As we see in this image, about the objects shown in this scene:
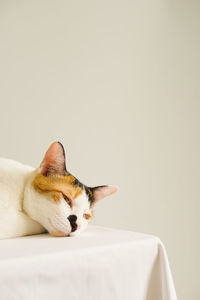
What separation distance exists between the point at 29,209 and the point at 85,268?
0.79 feet

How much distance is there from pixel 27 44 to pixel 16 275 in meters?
1.03

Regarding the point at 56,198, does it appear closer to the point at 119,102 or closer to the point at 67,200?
the point at 67,200

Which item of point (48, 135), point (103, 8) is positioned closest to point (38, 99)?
point (48, 135)

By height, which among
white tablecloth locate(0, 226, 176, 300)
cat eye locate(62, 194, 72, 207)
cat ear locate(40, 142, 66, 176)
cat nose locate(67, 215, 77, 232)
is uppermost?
cat ear locate(40, 142, 66, 176)

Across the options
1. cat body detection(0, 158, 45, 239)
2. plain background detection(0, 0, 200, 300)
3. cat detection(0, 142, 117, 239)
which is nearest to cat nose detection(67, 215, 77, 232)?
cat detection(0, 142, 117, 239)

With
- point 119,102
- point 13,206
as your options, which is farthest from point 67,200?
point 119,102

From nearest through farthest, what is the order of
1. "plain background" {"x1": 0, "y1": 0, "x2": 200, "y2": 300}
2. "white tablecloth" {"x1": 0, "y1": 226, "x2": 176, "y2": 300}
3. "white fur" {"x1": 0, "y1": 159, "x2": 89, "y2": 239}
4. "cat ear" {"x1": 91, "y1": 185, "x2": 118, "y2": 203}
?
"white tablecloth" {"x1": 0, "y1": 226, "x2": 176, "y2": 300}
"white fur" {"x1": 0, "y1": 159, "x2": 89, "y2": 239}
"cat ear" {"x1": 91, "y1": 185, "x2": 118, "y2": 203}
"plain background" {"x1": 0, "y1": 0, "x2": 200, "y2": 300}

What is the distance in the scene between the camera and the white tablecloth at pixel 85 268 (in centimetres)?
63

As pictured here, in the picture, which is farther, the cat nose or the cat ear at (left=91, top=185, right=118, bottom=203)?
the cat ear at (left=91, top=185, right=118, bottom=203)

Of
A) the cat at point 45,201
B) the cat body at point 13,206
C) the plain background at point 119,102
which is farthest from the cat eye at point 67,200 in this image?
the plain background at point 119,102

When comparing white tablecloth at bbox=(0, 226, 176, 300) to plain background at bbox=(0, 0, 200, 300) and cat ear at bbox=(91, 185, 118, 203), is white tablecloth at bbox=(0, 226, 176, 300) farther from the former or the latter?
plain background at bbox=(0, 0, 200, 300)

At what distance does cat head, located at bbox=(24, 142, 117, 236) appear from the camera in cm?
84

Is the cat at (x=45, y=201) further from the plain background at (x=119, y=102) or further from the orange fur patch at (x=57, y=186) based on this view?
the plain background at (x=119, y=102)

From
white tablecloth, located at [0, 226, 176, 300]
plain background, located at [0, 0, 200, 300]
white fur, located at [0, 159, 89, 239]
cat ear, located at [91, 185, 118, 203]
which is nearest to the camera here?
white tablecloth, located at [0, 226, 176, 300]
